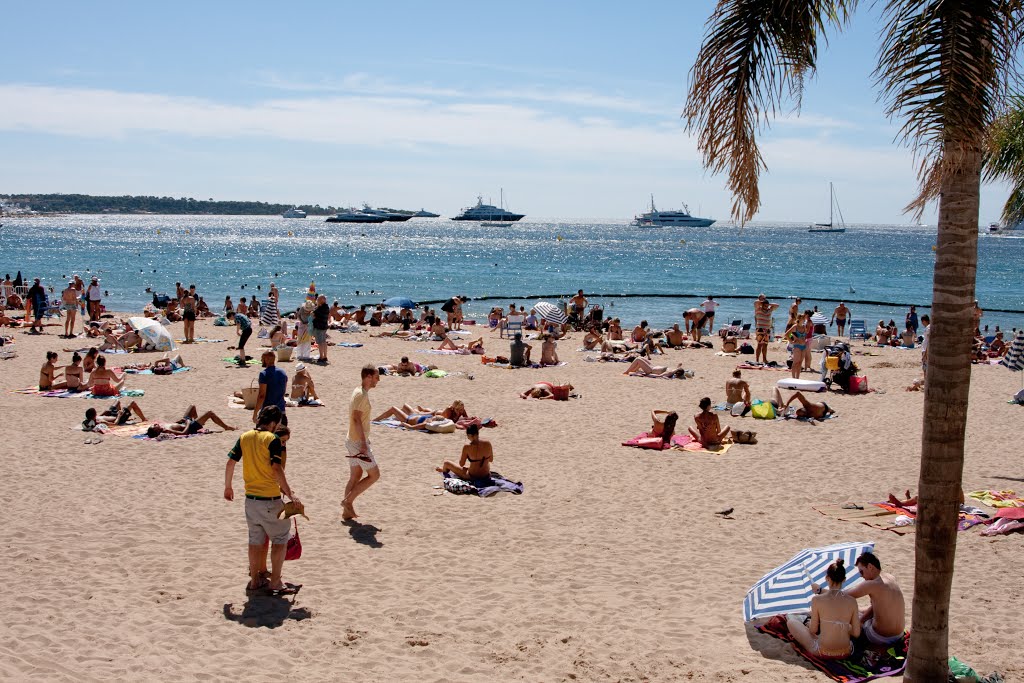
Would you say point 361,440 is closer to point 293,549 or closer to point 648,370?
point 293,549

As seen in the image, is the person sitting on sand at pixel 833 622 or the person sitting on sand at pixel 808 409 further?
the person sitting on sand at pixel 808 409

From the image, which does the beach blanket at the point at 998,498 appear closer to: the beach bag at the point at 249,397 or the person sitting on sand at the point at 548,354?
the beach bag at the point at 249,397

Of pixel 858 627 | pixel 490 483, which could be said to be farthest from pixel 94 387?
pixel 858 627

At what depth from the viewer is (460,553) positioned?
7.60 m

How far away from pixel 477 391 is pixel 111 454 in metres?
7.07

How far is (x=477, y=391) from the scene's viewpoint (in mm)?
16062

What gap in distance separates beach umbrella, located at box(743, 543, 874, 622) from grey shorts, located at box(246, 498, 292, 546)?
3.41 metres

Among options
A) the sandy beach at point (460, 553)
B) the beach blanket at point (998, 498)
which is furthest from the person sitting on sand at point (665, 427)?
the beach blanket at point (998, 498)

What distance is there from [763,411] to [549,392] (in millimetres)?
3710

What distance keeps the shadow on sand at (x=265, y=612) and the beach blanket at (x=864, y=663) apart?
3.50 m

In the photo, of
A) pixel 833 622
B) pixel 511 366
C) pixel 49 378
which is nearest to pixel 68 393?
pixel 49 378

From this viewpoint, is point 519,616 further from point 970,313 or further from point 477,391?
point 477,391

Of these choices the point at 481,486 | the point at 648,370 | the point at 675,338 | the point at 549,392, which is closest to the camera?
the point at 481,486

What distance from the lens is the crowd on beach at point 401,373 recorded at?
5.92m
